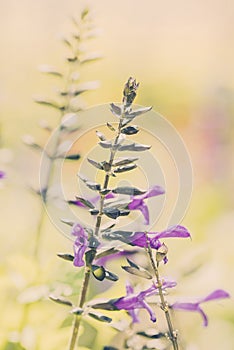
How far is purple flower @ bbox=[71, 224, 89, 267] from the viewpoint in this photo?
1.09 m

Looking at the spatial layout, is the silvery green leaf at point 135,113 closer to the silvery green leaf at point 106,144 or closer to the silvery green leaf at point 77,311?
the silvery green leaf at point 106,144

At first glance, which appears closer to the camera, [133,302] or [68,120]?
[133,302]

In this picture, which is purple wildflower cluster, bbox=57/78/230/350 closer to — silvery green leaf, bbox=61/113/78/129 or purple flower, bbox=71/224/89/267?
purple flower, bbox=71/224/89/267

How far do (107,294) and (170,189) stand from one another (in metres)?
1.77

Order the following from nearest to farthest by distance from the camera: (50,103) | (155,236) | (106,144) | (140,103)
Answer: (106,144) < (155,236) < (50,103) < (140,103)

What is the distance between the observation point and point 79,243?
3.59ft

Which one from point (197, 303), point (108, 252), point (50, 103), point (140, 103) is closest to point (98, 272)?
point (108, 252)

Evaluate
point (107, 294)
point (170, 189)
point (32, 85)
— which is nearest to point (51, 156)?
point (107, 294)

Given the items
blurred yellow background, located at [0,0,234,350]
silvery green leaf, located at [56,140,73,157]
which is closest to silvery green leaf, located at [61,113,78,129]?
silvery green leaf, located at [56,140,73,157]

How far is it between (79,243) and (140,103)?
304 cm

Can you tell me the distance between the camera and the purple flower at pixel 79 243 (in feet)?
3.58

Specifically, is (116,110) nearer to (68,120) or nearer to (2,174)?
(68,120)

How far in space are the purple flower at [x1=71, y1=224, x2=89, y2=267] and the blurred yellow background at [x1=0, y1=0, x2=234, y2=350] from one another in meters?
0.30

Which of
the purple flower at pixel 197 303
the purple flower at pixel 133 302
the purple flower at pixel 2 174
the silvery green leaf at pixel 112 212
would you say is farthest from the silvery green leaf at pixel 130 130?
the purple flower at pixel 2 174
